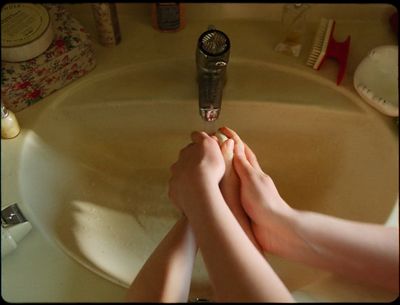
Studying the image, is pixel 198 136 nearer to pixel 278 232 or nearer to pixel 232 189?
pixel 232 189

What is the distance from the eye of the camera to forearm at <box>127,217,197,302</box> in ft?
1.88

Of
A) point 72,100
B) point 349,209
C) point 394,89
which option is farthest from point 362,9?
point 72,100

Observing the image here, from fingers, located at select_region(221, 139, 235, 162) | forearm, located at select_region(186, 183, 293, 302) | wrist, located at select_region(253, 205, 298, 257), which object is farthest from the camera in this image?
fingers, located at select_region(221, 139, 235, 162)

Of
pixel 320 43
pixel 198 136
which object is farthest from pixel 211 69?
pixel 320 43

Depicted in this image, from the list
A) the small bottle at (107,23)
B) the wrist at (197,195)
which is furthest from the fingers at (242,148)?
the small bottle at (107,23)

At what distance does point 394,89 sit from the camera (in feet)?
2.27

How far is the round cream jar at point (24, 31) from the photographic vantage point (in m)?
0.69

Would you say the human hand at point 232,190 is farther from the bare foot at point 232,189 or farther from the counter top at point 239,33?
the counter top at point 239,33

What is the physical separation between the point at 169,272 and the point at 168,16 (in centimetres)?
44

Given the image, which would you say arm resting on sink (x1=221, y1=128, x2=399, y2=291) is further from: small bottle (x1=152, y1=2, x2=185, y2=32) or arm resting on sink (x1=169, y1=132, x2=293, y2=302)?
small bottle (x1=152, y1=2, x2=185, y2=32)

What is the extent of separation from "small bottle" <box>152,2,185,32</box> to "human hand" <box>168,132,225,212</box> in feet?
0.70

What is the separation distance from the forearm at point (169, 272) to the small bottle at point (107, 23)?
35 centimetres

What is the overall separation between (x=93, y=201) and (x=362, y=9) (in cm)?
59

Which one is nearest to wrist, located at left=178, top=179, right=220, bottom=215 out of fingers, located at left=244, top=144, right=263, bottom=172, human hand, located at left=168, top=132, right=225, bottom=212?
human hand, located at left=168, top=132, right=225, bottom=212
